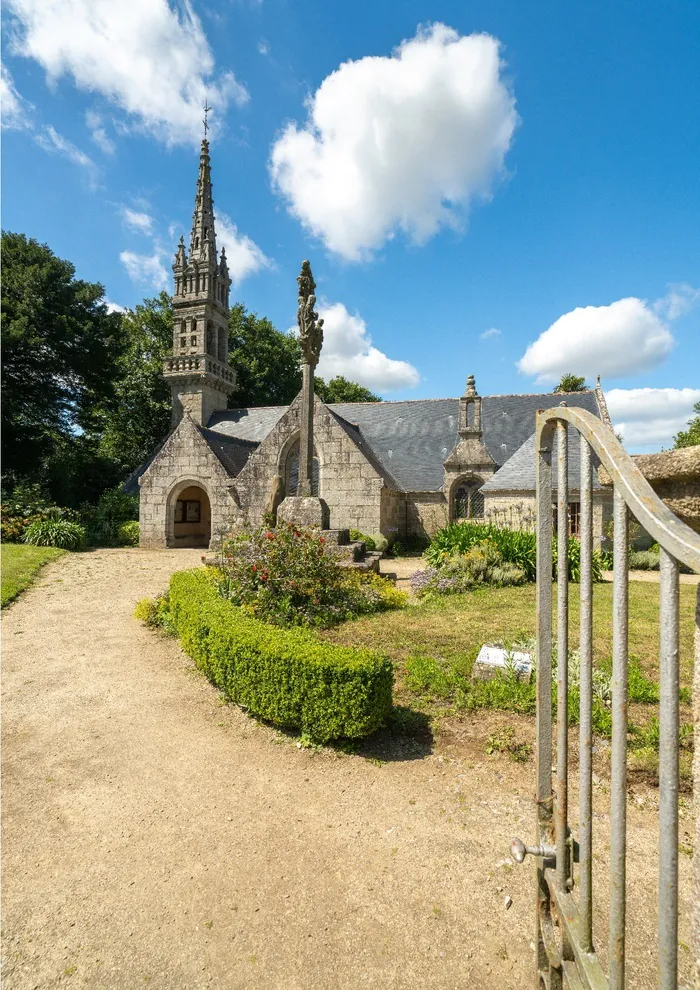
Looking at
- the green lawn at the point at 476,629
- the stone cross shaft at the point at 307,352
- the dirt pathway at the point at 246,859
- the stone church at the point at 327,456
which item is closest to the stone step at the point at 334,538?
the stone church at the point at 327,456

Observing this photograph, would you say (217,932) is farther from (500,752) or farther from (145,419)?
(145,419)

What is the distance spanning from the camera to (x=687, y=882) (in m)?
2.82

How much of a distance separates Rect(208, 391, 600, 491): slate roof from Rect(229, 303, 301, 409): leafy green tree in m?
12.0

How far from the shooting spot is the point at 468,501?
19.7m

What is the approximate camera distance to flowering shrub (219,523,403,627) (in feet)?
23.7

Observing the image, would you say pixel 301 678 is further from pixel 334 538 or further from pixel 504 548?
pixel 504 548

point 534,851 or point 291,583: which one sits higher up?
point 291,583

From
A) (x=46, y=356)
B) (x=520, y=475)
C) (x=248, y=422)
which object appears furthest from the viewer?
(x=248, y=422)

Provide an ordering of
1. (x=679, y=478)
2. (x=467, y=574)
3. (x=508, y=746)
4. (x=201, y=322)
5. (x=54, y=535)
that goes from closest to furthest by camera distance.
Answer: (x=679, y=478) < (x=508, y=746) < (x=467, y=574) < (x=54, y=535) < (x=201, y=322)

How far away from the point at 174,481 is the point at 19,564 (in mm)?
7388

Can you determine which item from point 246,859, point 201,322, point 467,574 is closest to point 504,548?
point 467,574

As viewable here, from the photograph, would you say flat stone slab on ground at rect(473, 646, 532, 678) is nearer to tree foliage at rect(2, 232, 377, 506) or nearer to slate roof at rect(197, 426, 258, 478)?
slate roof at rect(197, 426, 258, 478)

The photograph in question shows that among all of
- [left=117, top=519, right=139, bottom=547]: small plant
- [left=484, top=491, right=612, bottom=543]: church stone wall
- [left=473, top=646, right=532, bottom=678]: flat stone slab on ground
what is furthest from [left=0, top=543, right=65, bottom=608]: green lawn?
[left=484, top=491, right=612, bottom=543]: church stone wall

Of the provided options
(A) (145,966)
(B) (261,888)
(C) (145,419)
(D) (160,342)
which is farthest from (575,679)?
(D) (160,342)
